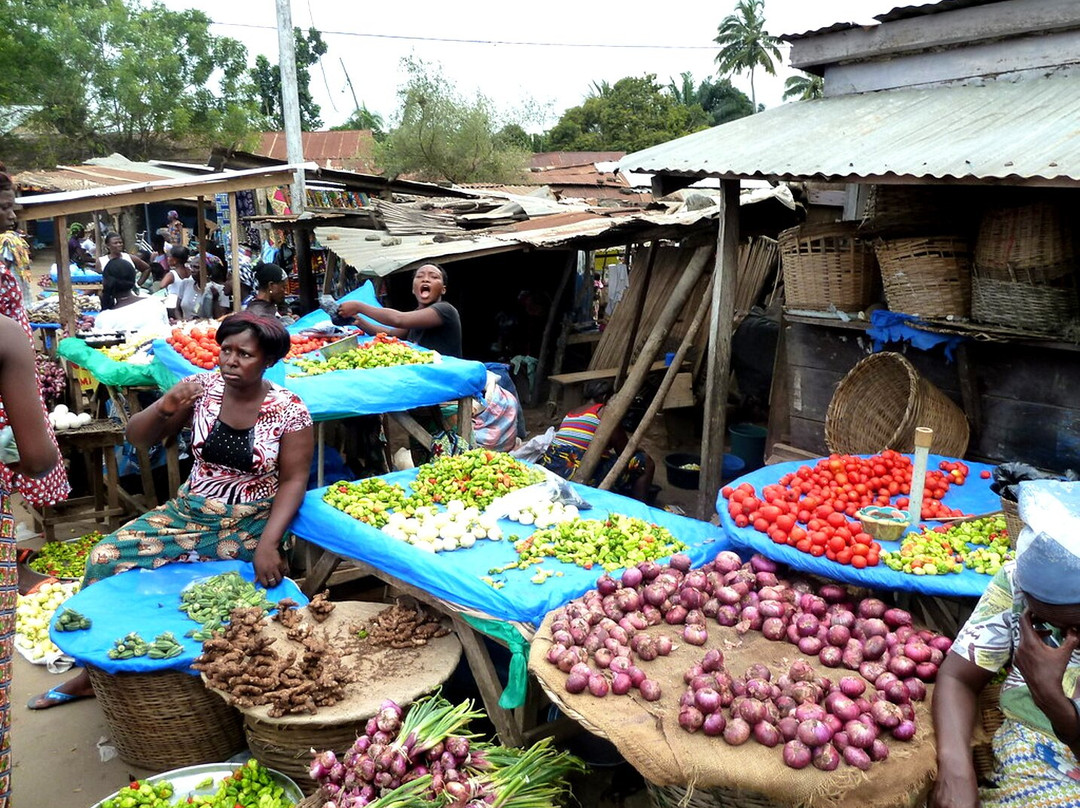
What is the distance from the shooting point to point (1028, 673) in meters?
2.13

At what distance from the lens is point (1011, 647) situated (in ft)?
7.81

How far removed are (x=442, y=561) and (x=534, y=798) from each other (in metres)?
1.08

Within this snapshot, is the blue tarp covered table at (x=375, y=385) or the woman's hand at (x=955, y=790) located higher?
the blue tarp covered table at (x=375, y=385)

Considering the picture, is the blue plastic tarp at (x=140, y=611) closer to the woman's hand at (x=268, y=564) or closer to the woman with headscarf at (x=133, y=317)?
the woman's hand at (x=268, y=564)

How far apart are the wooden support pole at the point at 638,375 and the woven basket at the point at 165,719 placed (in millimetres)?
3278

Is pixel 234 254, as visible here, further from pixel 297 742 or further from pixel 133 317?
pixel 297 742

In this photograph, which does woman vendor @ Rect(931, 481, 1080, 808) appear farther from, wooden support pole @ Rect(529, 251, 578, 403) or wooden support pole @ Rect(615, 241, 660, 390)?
wooden support pole @ Rect(529, 251, 578, 403)

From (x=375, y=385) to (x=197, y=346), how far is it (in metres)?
1.38

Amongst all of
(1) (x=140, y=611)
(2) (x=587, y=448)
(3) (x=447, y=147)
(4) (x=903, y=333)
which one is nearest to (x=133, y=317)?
(2) (x=587, y=448)

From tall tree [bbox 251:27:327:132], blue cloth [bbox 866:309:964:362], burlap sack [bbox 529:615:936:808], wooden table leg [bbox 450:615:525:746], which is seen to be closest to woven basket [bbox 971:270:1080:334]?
blue cloth [bbox 866:309:964:362]

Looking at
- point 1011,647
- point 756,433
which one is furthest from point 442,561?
point 756,433

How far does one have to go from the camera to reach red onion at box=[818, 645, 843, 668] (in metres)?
2.72

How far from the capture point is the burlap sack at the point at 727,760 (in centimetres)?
220

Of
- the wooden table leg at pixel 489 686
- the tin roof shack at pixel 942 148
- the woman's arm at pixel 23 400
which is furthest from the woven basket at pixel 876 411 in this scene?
the woman's arm at pixel 23 400
